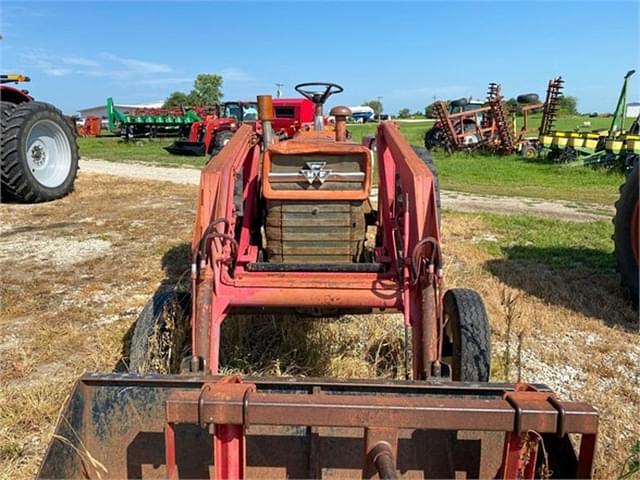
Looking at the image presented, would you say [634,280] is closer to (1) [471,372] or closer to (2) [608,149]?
(1) [471,372]

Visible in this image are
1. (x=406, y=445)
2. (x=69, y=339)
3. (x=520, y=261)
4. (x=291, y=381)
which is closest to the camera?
(x=291, y=381)

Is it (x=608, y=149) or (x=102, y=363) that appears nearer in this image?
(x=102, y=363)

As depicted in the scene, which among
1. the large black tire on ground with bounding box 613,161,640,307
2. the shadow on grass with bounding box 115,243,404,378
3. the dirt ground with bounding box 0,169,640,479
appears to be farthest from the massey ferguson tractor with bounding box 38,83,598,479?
the large black tire on ground with bounding box 613,161,640,307

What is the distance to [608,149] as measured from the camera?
13.0 m

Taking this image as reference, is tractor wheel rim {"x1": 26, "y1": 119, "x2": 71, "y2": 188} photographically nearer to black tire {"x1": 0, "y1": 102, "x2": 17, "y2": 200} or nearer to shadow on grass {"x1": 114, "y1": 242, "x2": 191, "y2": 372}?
black tire {"x1": 0, "y1": 102, "x2": 17, "y2": 200}

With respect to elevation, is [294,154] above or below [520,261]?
above

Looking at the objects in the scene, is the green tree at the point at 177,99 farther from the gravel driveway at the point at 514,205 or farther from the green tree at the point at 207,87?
the gravel driveway at the point at 514,205

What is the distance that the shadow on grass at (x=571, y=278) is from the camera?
4347 mm

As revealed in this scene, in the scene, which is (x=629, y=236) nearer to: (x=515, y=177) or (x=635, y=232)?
(x=635, y=232)

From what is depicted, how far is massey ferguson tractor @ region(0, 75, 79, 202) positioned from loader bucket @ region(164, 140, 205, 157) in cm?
880

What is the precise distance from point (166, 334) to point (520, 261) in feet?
12.9

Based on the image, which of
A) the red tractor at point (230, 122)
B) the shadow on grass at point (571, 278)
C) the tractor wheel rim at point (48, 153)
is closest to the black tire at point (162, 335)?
the shadow on grass at point (571, 278)

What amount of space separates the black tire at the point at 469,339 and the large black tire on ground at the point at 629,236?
2.16 meters

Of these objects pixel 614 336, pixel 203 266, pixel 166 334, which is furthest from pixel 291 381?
pixel 614 336
